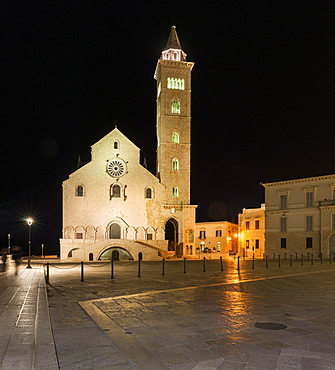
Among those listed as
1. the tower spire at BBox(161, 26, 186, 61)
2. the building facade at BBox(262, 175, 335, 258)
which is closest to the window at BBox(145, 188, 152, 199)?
the building facade at BBox(262, 175, 335, 258)

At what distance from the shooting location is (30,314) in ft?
26.6

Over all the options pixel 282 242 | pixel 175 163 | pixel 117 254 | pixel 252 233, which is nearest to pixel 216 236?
pixel 252 233

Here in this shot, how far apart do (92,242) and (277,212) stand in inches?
838

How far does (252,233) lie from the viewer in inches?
2133

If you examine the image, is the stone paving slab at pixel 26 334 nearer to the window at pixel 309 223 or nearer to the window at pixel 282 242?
the window at pixel 309 223

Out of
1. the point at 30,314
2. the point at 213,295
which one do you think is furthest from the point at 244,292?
the point at 30,314

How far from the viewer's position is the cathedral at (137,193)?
42281 millimetres

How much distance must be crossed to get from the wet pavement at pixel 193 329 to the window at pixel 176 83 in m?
40.6

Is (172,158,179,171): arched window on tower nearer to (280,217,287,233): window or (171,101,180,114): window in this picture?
(171,101,180,114): window

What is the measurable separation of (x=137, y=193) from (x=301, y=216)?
1905 cm

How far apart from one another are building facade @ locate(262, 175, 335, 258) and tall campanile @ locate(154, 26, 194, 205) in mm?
10999

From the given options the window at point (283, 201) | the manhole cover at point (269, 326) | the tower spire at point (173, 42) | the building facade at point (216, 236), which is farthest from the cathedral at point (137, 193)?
the manhole cover at point (269, 326)

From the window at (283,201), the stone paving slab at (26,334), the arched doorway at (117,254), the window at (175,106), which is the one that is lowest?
the arched doorway at (117,254)

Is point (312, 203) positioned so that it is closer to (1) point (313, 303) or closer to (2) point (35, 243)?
(1) point (313, 303)
